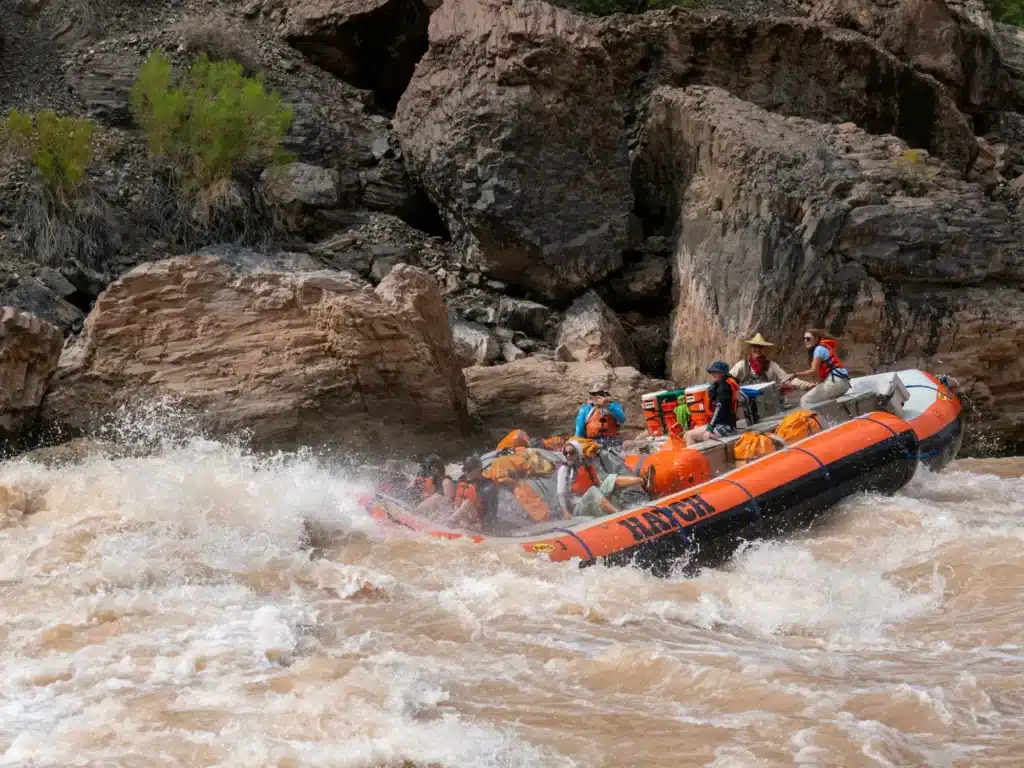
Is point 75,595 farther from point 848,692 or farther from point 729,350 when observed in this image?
point 729,350

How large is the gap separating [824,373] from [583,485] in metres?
3.01

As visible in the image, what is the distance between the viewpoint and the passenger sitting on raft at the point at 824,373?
936 centimetres

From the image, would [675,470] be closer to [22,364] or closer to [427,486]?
[427,486]

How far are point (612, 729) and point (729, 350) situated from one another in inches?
324

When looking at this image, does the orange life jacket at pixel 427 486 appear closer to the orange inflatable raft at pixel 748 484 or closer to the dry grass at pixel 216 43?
the orange inflatable raft at pixel 748 484

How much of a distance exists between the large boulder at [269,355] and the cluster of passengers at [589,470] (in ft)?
6.29

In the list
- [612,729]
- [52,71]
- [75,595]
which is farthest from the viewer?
[52,71]

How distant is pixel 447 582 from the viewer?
21.8 feet

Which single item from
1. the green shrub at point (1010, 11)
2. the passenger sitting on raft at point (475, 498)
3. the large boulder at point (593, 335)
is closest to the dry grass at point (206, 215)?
the large boulder at point (593, 335)

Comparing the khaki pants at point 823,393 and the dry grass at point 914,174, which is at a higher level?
the dry grass at point 914,174

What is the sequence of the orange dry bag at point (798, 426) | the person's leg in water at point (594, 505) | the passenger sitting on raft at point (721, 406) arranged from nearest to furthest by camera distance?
1. the person's leg in water at point (594, 505)
2. the orange dry bag at point (798, 426)
3. the passenger sitting on raft at point (721, 406)

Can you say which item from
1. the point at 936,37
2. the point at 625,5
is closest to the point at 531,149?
the point at 625,5

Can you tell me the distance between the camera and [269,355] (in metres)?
9.98

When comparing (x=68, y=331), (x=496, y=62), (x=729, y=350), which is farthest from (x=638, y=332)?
(x=68, y=331)
